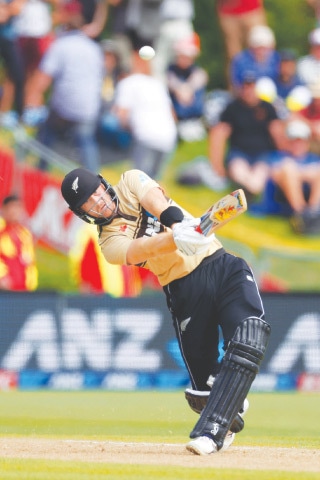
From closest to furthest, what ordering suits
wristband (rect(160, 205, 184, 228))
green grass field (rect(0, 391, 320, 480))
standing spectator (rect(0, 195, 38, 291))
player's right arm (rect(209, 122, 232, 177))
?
green grass field (rect(0, 391, 320, 480)) → wristband (rect(160, 205, 184, 228)) → standing spectator (rect(0, 195, 38, 291)) → player's right arm (rect(209, 122, 232, 177))

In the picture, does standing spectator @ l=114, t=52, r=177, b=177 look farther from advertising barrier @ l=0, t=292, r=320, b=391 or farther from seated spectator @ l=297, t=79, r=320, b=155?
advertising barrier @ l=0, t=292, r=320, b=391

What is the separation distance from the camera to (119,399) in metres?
11.9

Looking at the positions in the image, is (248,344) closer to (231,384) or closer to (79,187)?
(231,384)

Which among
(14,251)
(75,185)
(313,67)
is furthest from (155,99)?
(75,185)

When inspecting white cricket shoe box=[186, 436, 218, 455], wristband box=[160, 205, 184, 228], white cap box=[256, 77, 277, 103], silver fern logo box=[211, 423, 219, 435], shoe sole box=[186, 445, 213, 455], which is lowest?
white cap box=[256, 77, 277, 103]

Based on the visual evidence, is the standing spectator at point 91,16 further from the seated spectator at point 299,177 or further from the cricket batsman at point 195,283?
the cricket batsman at point 195,283

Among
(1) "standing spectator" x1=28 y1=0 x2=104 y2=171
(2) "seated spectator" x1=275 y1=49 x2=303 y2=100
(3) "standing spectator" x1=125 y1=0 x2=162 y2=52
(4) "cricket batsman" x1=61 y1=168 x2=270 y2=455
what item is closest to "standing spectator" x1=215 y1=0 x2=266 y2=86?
(2) "seated spectator" x1=275 y1=49 x2=303 y2=100

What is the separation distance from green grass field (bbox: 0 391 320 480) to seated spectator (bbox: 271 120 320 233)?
181 inches

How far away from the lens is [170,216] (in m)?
6.59

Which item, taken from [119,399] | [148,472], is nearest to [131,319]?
[119,399]

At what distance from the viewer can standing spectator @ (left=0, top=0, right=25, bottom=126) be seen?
55.4 feet

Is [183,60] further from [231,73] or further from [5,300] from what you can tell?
[5,300]

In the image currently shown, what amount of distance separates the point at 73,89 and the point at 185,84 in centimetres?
201

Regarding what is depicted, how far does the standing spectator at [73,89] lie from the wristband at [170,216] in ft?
32.7
